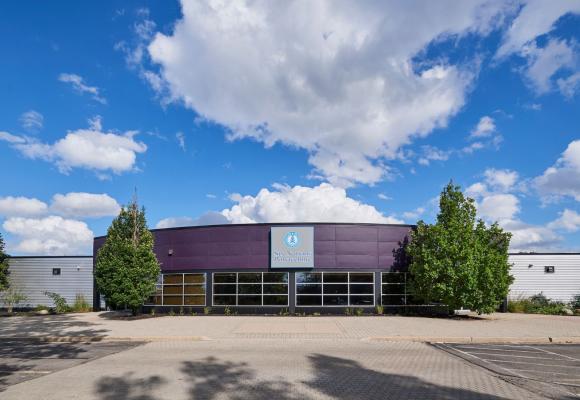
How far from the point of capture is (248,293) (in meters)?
29.6

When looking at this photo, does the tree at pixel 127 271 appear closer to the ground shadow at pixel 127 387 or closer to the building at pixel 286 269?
the building at pixel 286 269

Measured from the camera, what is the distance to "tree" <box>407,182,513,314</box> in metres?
25.1

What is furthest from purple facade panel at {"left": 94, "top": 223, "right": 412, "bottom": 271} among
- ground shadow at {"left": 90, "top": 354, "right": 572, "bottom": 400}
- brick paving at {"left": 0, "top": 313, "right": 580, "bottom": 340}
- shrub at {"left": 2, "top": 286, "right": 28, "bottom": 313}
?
ground shadow at {"left": 90, "top": 354, "right": 572, "bottom": 400}

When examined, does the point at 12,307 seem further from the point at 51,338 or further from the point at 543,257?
the point at 543,257

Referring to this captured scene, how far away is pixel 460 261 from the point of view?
25.5 m

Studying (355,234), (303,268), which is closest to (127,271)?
(303,268)

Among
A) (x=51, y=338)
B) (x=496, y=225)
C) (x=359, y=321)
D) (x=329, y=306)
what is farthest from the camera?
(x=329, y=306)

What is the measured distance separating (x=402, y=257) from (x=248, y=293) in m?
10.3

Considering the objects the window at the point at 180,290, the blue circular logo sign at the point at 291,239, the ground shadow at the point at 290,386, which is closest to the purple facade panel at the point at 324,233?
the blue circular logo sign at the point at 291,239

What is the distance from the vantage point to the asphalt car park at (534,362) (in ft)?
34.4

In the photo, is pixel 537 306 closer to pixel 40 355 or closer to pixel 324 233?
pixel 324 233

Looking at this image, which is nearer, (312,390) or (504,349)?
(312,390)

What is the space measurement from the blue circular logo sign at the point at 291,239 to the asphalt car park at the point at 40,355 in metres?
13.4

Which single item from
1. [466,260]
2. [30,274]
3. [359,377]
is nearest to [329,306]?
[466,260]
